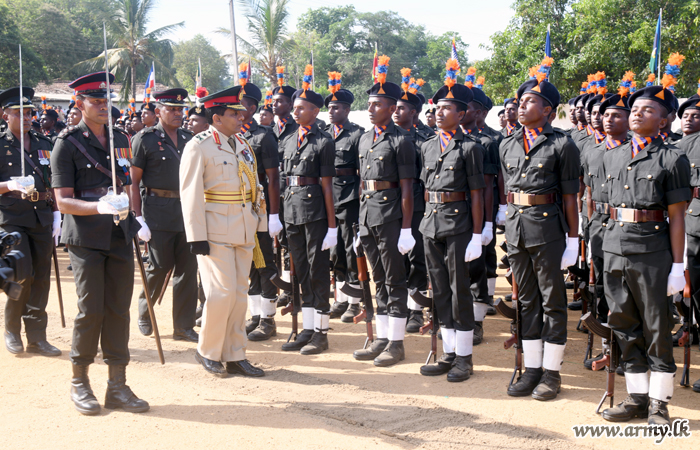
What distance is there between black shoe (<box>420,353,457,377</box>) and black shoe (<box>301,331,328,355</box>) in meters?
1.22

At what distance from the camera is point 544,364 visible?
5.30 m

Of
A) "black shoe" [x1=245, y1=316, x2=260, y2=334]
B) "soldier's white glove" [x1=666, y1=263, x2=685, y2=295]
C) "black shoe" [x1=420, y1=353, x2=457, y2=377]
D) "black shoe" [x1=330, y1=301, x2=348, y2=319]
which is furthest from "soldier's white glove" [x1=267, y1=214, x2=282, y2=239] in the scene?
"soldier's white glove" [x1=666, y1=263, x2=685, y2=295]

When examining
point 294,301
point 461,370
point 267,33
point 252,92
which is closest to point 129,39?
point 267,33

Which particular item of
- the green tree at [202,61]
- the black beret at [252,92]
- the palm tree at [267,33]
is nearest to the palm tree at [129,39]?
the palm tree at [267,33]

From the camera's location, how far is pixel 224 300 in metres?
5.59

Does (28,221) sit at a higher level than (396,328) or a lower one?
higher

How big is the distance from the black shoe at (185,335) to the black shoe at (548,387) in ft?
12.4

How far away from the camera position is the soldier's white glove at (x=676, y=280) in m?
4.46

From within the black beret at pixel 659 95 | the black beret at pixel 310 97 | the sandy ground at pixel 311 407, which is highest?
the black beret at pixel 310 97

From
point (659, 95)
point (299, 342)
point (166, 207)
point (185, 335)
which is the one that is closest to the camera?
point (659, 95)

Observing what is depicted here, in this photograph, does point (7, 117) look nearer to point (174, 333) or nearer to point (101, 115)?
point (101, 115)

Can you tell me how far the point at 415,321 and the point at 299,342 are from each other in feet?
5.10

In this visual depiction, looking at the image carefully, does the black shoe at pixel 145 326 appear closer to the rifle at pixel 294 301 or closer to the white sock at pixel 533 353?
the rifle at pixel 294 301

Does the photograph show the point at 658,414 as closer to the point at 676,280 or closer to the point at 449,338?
the point at 676,280
